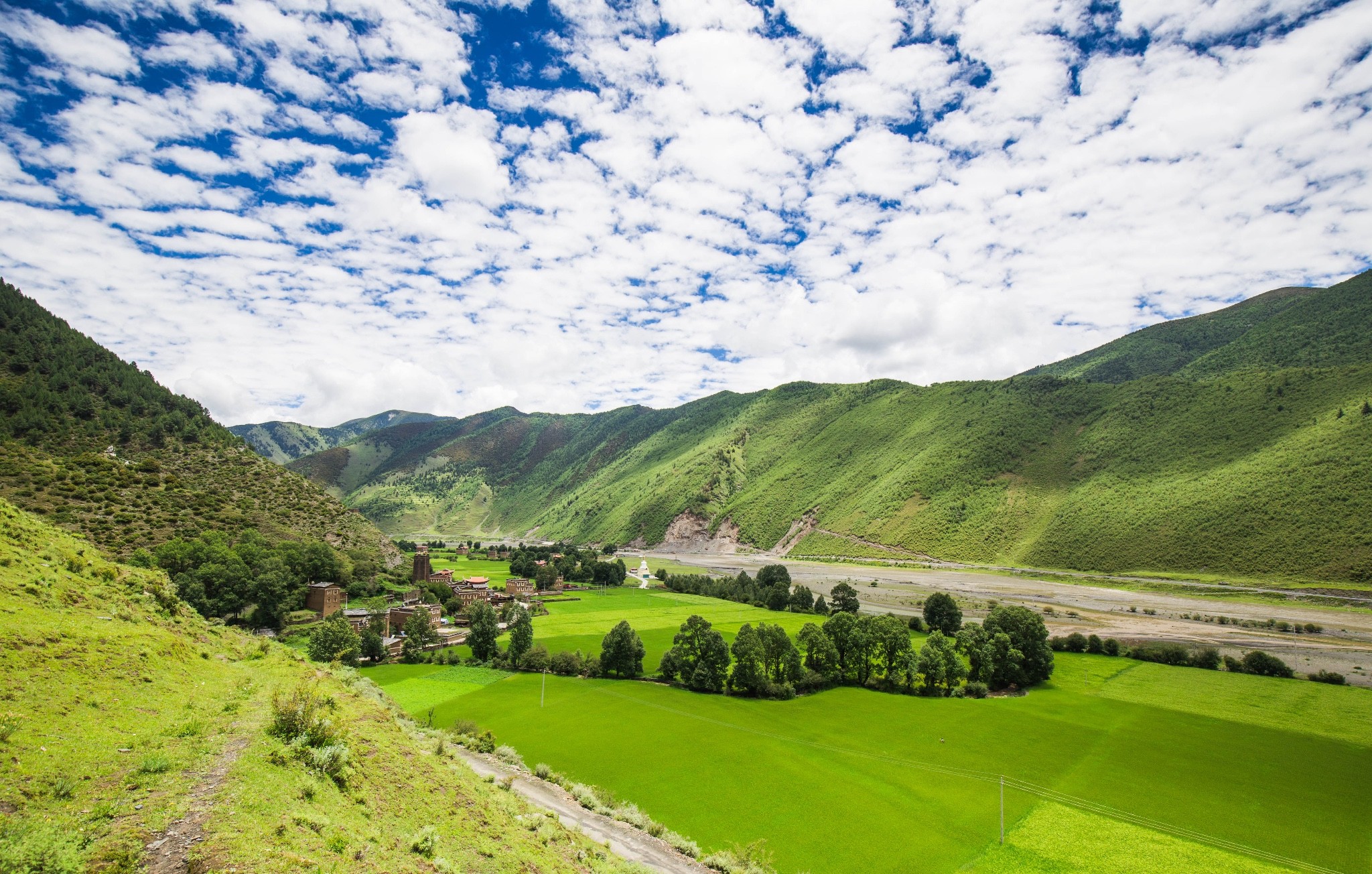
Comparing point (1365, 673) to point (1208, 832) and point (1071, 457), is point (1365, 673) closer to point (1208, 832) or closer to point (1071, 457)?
point (1208, 832)

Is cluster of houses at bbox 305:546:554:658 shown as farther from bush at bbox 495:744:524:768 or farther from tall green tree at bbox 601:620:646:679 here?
bush at bbox 495:744:524:768

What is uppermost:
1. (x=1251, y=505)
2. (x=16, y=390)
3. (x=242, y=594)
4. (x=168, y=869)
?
(x=16, y=390)

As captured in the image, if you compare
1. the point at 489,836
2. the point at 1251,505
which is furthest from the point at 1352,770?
the point at 1251,505

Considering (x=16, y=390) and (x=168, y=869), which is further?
(x=16, y=390)

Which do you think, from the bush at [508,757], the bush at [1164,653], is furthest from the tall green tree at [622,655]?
the bush at [1164,653]

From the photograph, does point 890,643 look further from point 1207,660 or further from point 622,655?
point 1207,660

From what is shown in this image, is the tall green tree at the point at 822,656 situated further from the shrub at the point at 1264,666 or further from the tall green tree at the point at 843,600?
the shrub at the point at 1264,666

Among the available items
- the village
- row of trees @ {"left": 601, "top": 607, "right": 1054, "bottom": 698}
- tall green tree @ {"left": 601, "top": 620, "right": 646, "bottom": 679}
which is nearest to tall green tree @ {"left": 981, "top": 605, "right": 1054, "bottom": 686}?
row of trees @ {"left": 601, "top": 607, "right": 1054, "bottom": 698}

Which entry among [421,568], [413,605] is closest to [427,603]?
[413,605]
